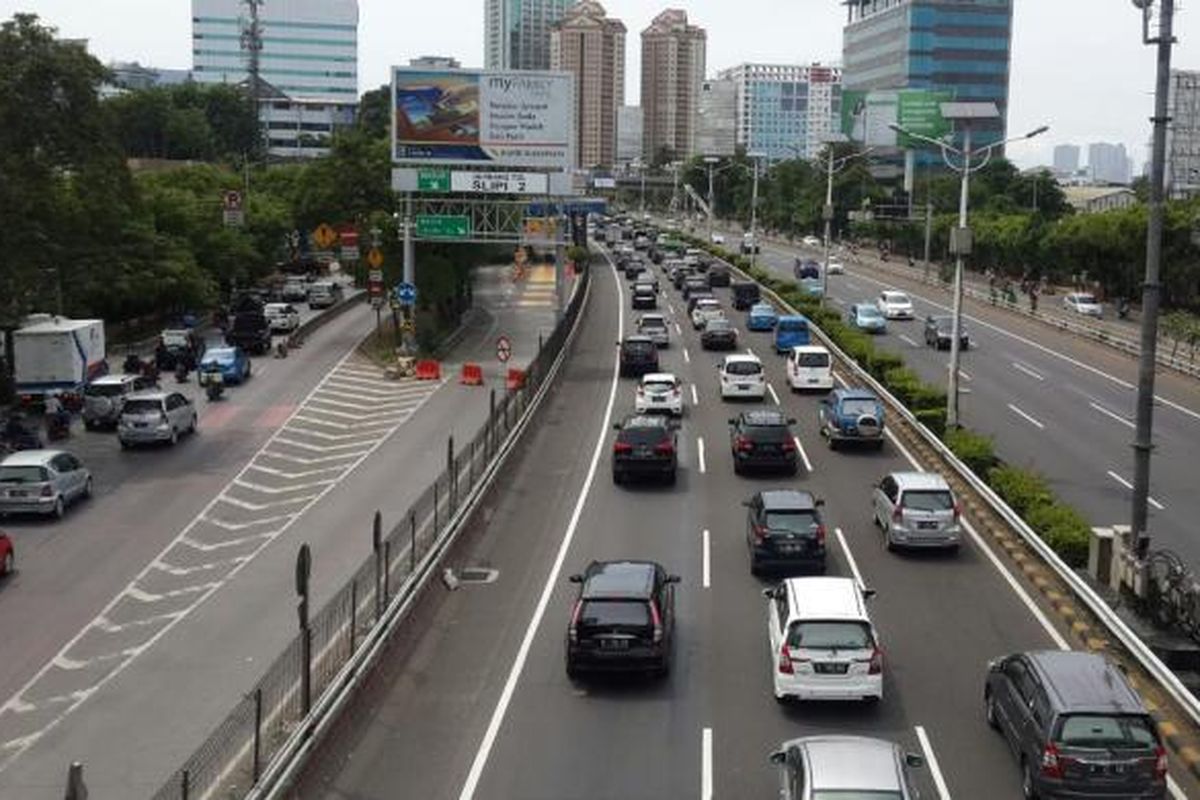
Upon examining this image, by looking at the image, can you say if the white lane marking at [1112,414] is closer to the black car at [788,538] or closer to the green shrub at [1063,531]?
the green shrub at [1063,531]

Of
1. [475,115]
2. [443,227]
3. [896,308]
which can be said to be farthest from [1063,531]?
[896,308]

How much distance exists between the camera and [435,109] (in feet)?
189

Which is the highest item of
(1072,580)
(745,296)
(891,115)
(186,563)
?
(891,115)

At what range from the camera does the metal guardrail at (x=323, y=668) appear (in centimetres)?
1507

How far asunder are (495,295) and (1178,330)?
46.3 metres

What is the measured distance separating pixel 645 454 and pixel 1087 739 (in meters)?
18.3

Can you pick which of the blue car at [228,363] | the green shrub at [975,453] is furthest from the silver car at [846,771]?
the blue car at [228,363]

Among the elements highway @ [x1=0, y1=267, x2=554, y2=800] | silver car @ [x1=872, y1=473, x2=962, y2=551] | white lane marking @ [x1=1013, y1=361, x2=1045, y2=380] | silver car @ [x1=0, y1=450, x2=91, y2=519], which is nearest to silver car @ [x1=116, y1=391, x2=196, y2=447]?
highway @ [x1=0, y1=267, x2=554, y2=800]

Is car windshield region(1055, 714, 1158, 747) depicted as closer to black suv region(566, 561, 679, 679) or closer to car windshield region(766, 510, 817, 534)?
black suv region(566, 561, 679, 679)

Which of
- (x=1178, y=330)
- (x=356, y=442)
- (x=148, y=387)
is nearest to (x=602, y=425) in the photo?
(x=356, y=442)

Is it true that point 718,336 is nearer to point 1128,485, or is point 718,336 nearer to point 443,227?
point 443,227

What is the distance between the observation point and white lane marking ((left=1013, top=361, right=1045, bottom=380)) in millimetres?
53044

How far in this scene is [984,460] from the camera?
105 feet

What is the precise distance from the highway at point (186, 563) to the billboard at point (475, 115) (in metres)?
11.2
